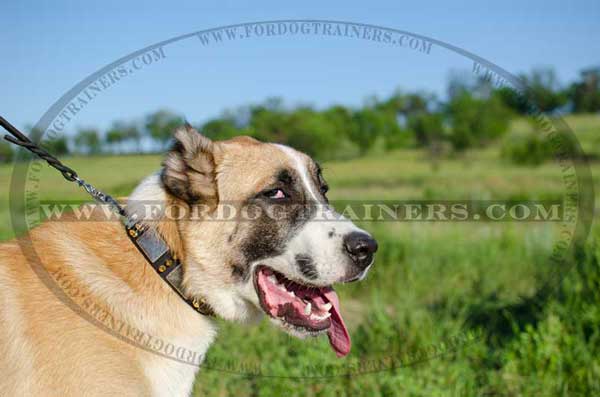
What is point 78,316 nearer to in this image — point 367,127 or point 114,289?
point 114,289

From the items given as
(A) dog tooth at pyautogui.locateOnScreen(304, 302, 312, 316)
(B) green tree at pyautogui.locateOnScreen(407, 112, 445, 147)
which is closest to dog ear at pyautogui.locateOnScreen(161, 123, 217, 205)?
(A) dog tooth at pyautogui.locateOnScreen(304, 302, 312, 316)

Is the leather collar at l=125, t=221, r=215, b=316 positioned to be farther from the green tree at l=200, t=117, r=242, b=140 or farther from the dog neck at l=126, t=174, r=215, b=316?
the green tree at l=200, t=117, r=242, b=140

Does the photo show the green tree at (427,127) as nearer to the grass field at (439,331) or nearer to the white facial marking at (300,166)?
the grass field at (439,331)

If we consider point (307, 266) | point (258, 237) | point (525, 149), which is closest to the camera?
point (307, 266)

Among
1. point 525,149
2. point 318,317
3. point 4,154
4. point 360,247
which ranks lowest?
point 525,149

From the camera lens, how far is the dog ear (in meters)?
3.46

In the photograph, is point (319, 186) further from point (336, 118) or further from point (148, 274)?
point (336, 118)

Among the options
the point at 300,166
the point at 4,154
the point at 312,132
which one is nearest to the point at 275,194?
the point at 300,166

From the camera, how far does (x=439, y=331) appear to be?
563 cm

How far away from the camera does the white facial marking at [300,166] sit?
363 centimetres

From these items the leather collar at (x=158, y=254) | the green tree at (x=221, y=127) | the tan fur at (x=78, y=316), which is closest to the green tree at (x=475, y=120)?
the green tree at (x=221, y=127)

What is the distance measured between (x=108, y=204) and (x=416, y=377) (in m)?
2.96

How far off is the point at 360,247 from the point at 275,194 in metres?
0.61

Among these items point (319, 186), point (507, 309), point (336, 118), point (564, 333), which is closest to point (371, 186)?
point (336, 118)
